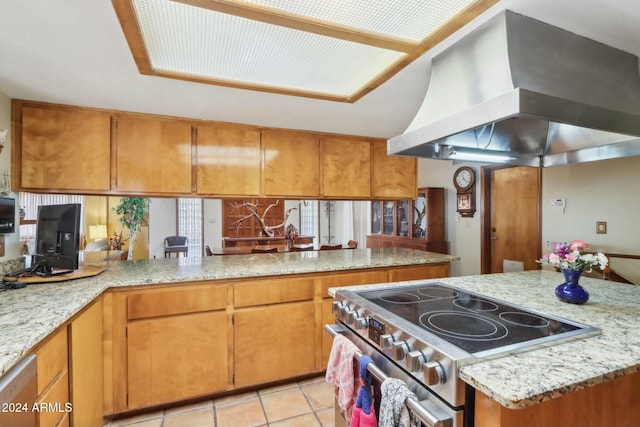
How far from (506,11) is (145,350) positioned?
2.60 metres

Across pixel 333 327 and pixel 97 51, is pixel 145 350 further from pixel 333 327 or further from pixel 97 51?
pixel 97 51

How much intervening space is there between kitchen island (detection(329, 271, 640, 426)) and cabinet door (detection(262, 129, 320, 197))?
2.14 meters

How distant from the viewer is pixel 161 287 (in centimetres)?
194

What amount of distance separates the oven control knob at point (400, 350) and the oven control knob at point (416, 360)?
46 mm

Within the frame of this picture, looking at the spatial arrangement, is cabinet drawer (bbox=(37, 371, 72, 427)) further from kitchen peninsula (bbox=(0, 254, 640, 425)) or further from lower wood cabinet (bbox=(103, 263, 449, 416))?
lower wood cabinet (bbox=(103, 263, 449, 416))

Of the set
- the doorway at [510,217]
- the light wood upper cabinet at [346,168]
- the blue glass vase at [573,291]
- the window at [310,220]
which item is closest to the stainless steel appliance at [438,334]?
the blue glass vase at [573,291]

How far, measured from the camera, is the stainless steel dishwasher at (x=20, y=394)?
3.01 feet

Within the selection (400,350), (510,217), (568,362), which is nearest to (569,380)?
(568,362)

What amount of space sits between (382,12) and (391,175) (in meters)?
2.14

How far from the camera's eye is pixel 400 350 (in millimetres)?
976

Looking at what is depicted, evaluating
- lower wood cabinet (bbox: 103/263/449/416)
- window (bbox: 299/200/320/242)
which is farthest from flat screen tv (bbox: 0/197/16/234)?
window (bbox: 299/200/320/242)

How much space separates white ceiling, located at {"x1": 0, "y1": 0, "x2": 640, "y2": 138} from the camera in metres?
1.22

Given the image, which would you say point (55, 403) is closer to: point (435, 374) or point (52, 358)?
point (52, 358)

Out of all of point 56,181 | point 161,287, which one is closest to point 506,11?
point 161,287
